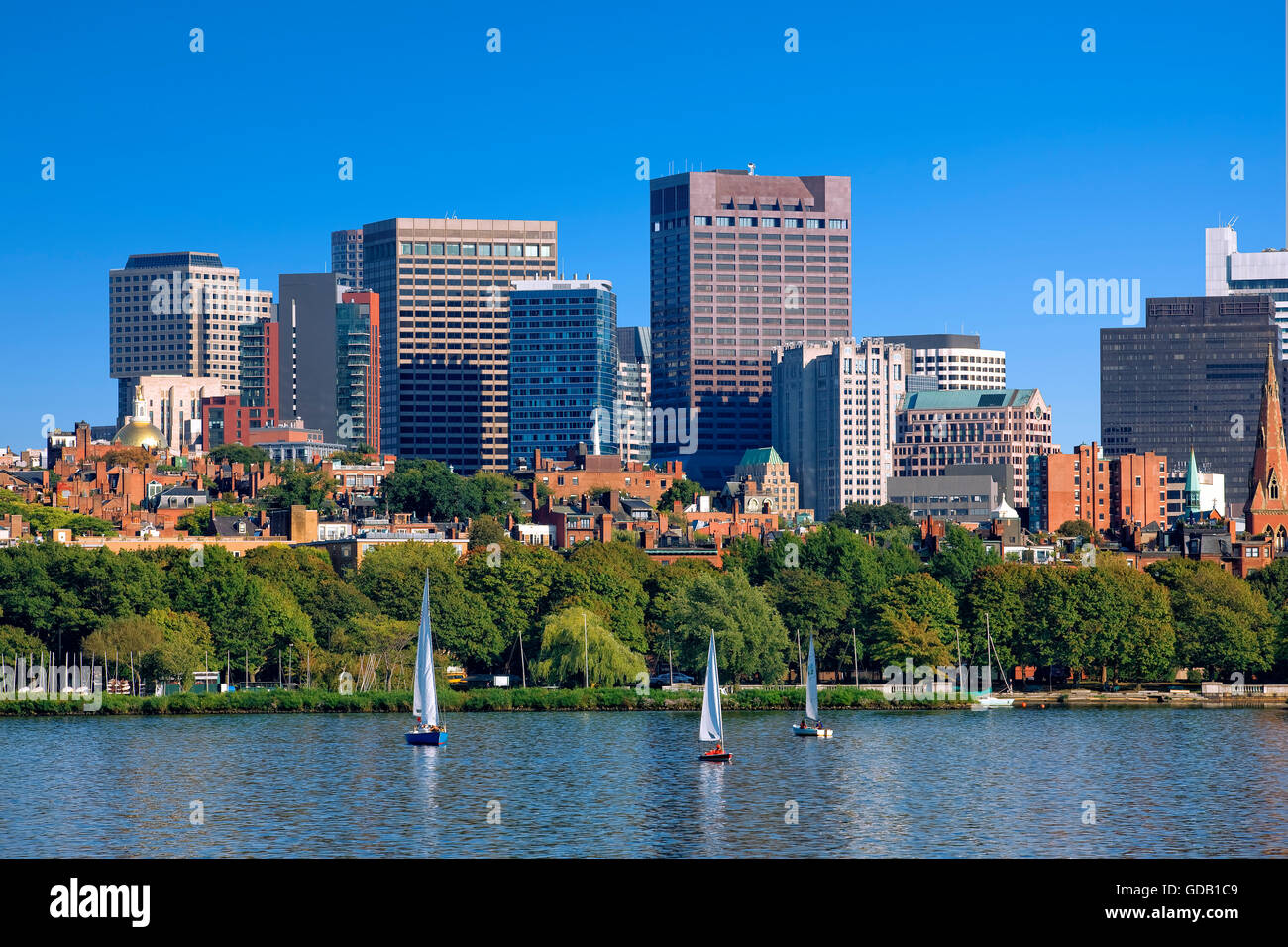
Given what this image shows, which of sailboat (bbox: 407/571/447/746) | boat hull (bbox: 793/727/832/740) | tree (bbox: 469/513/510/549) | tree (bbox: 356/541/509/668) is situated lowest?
boat hull (bbox: 793/727/832/740)

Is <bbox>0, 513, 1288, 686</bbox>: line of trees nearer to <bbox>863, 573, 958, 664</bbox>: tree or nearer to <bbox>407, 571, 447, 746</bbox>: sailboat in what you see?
<bbox>863, 573, 958, 664</bbox>: tree

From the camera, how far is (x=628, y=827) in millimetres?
58844

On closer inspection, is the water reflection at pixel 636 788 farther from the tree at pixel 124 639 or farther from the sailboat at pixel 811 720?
the tree at pixel 124 639

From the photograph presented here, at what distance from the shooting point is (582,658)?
112 meters

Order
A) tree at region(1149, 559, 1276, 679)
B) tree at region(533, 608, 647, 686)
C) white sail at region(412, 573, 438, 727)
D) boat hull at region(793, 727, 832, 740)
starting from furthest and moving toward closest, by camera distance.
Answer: tree at region(1149, 559, 1276, 679)
tree at region(533, 608, 647, 686)
boat hull at region(793, 727, 832, 740)
white sail at region(412, 573, 438, 727)

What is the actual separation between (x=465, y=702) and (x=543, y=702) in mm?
4630

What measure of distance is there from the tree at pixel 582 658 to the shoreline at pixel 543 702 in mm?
1852

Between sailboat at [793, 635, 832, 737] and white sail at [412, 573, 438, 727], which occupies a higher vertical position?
white sail at [412, 573, 438, 727]

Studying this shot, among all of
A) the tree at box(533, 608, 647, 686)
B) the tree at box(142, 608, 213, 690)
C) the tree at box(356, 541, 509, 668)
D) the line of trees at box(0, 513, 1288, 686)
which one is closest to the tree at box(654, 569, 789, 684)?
the line of trees at box(0, 513, 1288, 686)

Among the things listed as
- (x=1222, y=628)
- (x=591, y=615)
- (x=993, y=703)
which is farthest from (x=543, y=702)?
(x=1222, y=628)

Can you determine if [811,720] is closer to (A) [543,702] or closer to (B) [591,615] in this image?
(A) [543,702]

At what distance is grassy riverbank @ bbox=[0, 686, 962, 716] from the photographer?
343 ft

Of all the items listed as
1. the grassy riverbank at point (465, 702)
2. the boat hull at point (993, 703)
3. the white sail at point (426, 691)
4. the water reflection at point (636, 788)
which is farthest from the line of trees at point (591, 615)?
the white sail at point (426, 691)

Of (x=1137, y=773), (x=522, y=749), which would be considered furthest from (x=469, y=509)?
(x=1137, y=773)
